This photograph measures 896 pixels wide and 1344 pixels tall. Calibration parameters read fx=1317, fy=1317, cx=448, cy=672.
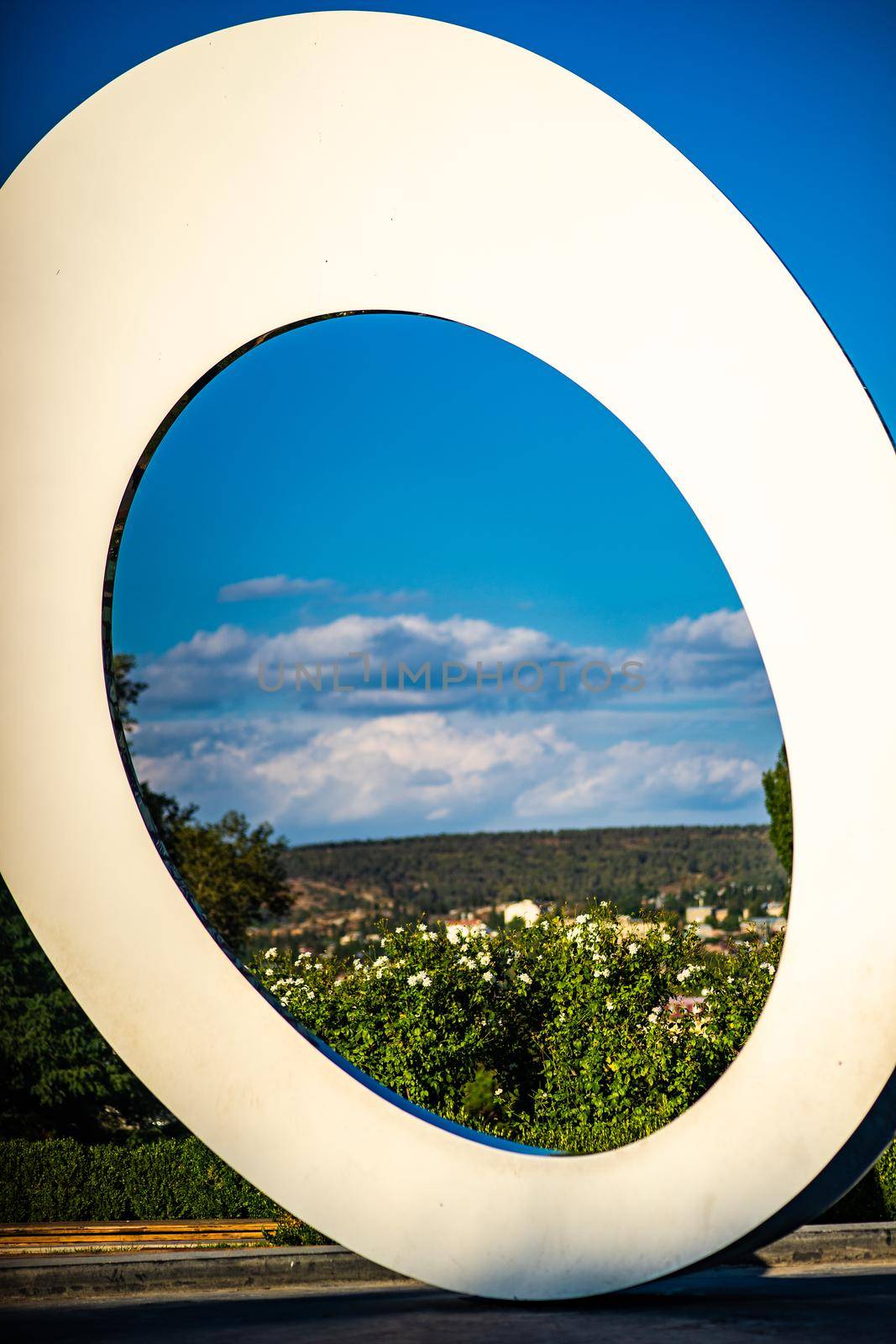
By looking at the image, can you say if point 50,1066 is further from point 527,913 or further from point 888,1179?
point 888,1179

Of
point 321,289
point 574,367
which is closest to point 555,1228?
point 574,367

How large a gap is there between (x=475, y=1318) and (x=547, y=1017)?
431cm

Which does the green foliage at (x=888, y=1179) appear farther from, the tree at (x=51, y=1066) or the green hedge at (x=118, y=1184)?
the tree at (x=51, y=1066)

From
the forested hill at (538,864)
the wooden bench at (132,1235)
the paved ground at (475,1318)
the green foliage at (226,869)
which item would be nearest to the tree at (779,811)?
the green foliage at (226,869)

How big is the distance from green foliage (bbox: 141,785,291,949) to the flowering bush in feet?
34.5

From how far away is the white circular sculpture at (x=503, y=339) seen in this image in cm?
393

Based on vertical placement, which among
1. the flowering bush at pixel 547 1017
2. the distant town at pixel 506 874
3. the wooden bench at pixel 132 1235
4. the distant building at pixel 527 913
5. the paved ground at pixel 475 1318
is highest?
the distant town at pixel 506 874

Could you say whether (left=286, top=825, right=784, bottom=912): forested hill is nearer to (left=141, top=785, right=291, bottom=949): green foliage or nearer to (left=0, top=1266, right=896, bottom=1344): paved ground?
(left=141, top=785, right=291, bottom=949): green foliage

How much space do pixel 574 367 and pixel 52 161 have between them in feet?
6.67

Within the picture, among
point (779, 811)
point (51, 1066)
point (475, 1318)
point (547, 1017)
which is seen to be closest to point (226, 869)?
point (51, 1066)

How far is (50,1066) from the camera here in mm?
12000

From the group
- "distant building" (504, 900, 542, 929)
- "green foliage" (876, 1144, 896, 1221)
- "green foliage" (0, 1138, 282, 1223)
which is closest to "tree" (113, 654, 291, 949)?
"distant building" (504, 900, 542, 929)

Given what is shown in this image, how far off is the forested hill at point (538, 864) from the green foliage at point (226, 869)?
11.3 m

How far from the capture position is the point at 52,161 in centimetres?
464
